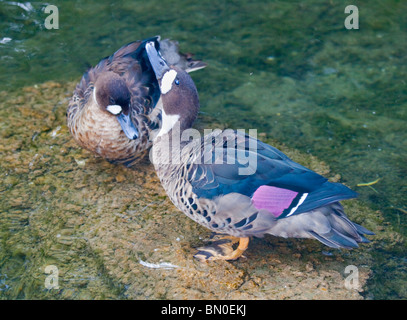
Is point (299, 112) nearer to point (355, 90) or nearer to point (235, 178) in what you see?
point (355, 90)

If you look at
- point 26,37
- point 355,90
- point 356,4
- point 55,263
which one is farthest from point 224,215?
point 356,4

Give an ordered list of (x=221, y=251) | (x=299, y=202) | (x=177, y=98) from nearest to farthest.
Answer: (x=299, y=202) < (x=221, y=251) < (x=177, y=98)

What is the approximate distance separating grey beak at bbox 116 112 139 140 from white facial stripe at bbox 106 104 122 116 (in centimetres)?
4

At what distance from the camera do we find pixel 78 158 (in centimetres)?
450

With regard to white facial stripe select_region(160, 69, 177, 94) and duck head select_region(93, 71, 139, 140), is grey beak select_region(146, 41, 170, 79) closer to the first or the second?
white facial stripe select_region(160, 69, 177, 94)

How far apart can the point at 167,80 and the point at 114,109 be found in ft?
1.83

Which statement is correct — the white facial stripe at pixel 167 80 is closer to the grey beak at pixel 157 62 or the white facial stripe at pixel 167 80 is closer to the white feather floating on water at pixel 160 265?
the grey beak at pixel 157 62

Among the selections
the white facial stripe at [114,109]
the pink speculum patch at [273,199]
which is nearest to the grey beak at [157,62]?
the white facial stripe at [114,109]

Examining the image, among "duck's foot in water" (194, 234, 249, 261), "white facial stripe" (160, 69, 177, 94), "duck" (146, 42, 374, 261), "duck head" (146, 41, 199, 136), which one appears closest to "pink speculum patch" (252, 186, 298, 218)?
"duck" (146, 42, 374, 261)

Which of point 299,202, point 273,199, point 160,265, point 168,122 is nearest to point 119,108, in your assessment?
point 168,122

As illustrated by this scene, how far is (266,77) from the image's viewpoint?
564 cm

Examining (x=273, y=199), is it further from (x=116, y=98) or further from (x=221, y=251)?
(x=116, y=98)

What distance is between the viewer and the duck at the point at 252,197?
130 inches

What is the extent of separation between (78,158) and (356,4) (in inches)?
187
